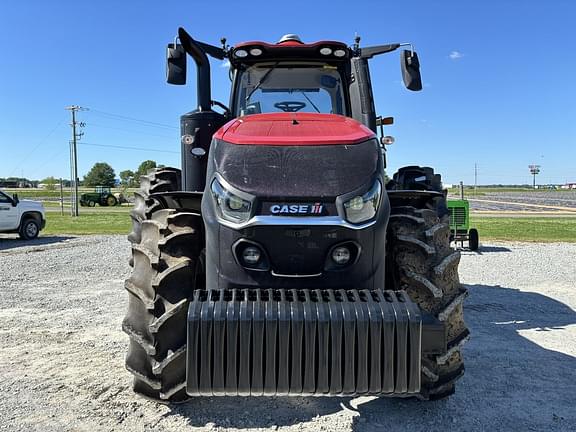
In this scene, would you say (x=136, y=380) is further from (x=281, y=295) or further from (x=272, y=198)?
(x=272, y=198)

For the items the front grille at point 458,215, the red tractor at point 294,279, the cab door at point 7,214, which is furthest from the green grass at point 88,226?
the red tractor at point 294,279

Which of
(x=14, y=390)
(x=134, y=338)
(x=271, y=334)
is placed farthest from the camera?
(x=14, y=390)

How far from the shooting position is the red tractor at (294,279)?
2.61 m

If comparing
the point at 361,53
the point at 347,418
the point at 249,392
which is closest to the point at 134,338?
the point at 249,392

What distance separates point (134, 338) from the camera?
3.12 m

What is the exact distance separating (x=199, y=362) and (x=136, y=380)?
92 centimetres

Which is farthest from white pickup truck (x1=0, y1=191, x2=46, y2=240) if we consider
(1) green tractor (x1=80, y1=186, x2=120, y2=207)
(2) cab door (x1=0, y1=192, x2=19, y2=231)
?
(1) green tractor (x1=80, y1=186, x2=120, y2=207)

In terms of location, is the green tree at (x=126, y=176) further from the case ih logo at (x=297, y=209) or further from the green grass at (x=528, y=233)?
the case ih logo at (x=297, y=209)

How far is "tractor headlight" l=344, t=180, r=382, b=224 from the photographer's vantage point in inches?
113

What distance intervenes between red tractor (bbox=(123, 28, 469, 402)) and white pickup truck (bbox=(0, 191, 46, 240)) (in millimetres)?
15041

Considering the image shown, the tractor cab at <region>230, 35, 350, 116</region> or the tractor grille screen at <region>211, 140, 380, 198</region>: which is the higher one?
the tractor cab at <region>230, 35, 350, 116</region>

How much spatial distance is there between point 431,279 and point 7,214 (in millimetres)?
16830

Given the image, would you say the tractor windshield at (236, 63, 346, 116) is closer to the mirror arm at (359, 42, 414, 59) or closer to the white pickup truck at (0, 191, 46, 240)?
the mirror arm at (359, 42, 414, 59)

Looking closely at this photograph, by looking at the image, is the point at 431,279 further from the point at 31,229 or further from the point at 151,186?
the point at 31,229
